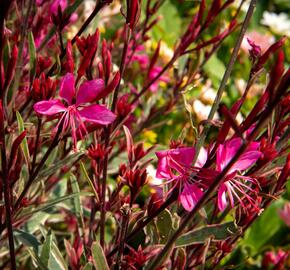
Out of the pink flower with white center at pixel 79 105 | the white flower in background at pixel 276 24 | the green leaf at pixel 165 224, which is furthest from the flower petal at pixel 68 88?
the white flower in background at pixel 276 24

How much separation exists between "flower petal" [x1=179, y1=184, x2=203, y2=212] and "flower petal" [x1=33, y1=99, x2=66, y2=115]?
0.74 feet

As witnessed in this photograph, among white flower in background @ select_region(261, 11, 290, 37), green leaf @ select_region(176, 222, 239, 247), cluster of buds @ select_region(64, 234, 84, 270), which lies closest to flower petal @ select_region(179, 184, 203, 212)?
green leaf @ select_region(176, 222, 239, 247)

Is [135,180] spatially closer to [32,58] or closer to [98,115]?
[98,115]

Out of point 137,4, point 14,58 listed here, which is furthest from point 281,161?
point 14,58

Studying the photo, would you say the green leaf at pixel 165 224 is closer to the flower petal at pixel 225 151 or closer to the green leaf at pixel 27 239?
the flower petal at pixel 225 151

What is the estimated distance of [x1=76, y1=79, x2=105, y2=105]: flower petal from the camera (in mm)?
875

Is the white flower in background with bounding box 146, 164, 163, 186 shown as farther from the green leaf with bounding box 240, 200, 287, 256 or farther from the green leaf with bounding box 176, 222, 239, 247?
the green leaf with bounding box 240, 200, 287, 256

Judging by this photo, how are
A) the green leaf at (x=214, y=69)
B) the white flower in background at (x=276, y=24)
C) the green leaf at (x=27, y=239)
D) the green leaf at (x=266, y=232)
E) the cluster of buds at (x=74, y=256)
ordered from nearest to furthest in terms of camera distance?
1. the cluster of buds at (x=74, y=256)
2. the green leaf at (x=27, y=239)
3. the green leaf at (x=266, y=232)
4. the green leaf at (x=214, y=69)
5. the white flower in background at (x=276, y=24)

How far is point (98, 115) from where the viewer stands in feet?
2.89

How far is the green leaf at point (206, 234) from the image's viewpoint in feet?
3.14

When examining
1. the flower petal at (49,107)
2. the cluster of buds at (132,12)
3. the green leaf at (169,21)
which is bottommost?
the green leaf at (169,21)

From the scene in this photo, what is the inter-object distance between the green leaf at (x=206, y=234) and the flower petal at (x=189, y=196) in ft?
0.41

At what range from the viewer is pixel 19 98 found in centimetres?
138

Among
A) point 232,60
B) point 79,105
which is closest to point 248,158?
point 232,60
